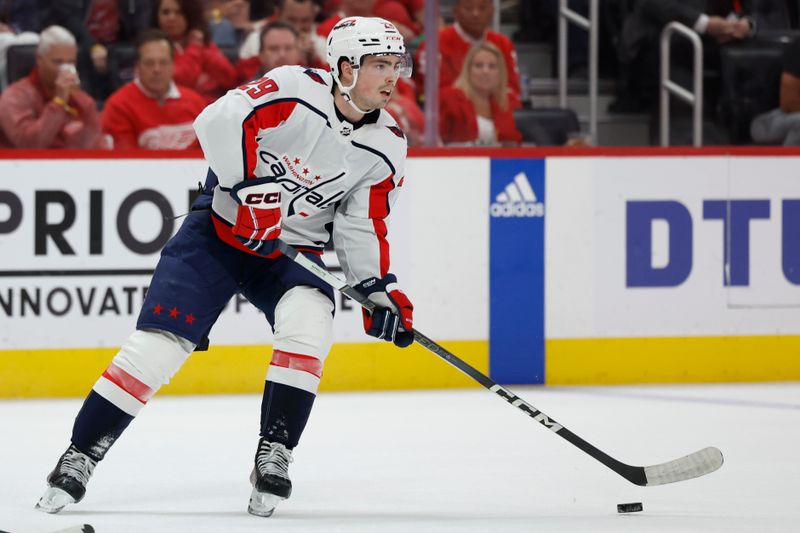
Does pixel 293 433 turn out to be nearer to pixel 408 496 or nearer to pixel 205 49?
pixel 408 496

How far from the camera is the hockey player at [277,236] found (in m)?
3.11

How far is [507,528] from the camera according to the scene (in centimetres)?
301

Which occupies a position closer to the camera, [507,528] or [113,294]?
[507,528]

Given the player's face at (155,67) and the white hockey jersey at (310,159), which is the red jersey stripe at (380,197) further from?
the player's face at (155,67)

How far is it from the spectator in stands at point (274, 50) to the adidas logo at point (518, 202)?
99cm

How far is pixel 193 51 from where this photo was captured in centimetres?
573

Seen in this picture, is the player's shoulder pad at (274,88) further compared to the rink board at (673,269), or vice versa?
the rink board at (673,269)

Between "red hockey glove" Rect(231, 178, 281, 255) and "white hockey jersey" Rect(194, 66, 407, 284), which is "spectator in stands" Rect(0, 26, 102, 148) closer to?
"white hockey jersey" Rect(194, 66, 407, 284)

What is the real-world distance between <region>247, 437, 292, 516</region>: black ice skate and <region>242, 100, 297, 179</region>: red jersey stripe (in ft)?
1.95

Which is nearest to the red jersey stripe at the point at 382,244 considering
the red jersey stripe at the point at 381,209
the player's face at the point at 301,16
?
the red jersey stripe at the point at 381,209

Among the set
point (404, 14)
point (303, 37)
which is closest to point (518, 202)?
point (303, 37)

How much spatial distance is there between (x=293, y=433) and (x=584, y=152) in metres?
2.34

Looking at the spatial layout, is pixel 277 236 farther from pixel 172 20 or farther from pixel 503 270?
pixel 172 20

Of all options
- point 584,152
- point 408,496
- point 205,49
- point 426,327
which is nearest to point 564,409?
point 426,327
